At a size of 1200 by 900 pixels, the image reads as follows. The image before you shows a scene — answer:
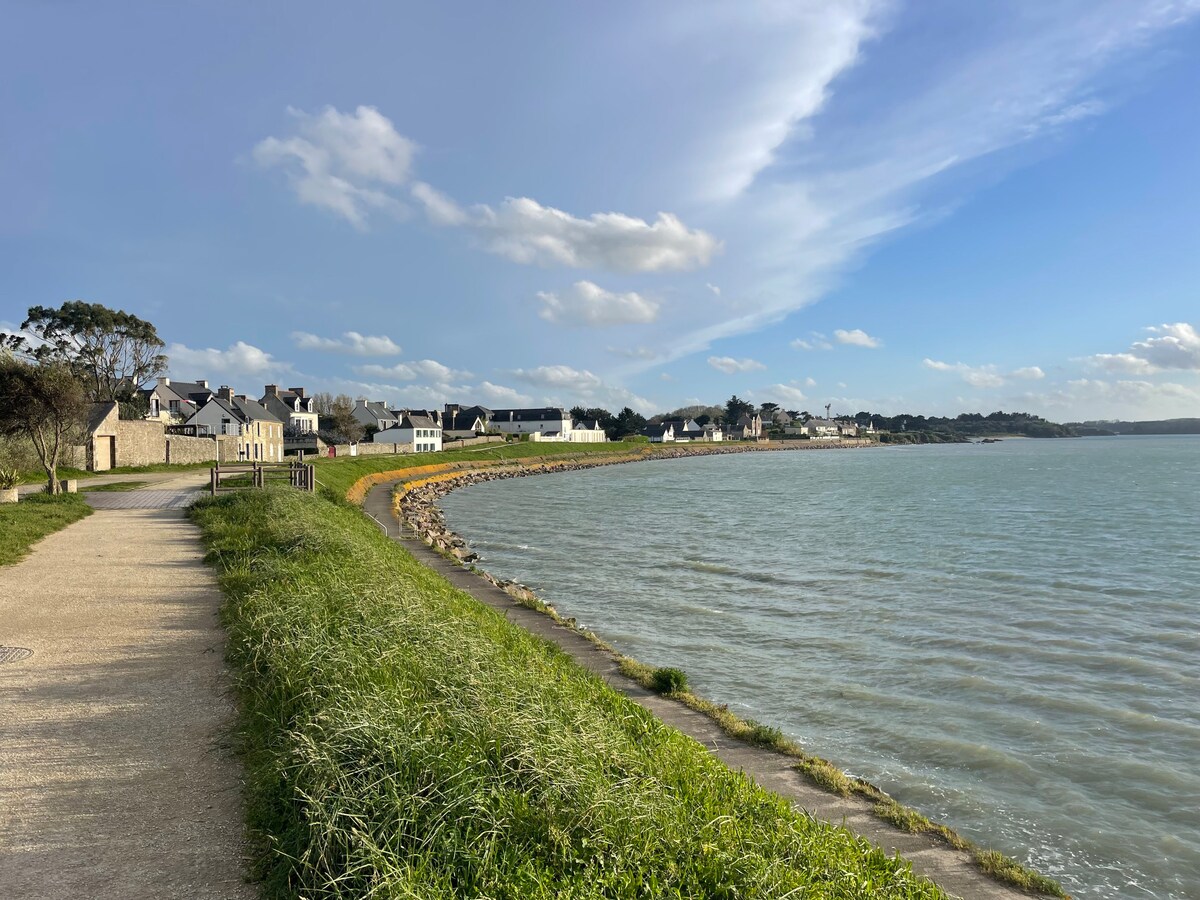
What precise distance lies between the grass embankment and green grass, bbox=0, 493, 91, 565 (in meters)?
11.5

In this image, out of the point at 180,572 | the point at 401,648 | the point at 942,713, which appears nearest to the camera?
the point at 401,648

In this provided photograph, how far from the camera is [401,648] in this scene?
24.5 feet

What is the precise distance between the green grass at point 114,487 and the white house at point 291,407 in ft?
150

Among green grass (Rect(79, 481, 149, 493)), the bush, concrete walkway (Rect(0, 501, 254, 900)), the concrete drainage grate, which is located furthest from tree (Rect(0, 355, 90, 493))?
the bush

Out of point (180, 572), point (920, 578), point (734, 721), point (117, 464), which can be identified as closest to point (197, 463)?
point (117, 464)

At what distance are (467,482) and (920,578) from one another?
47849 mm

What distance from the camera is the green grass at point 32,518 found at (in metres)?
15.8

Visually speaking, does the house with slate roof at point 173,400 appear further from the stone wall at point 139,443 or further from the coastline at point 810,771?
the coastline at point 810,771

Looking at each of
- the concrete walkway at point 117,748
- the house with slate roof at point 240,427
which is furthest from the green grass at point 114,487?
the house with slate roof at point 240,427

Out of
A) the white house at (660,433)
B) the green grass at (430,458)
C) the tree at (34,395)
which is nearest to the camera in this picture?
the tree at (34,395)

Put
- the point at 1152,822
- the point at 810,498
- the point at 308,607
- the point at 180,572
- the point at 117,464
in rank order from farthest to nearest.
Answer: the point at 810,498
the point at 117,464
the point at 180,572
the point at 308,607
the point at 1152,822

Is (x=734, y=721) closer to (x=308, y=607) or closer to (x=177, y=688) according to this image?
(x=308, y=607)

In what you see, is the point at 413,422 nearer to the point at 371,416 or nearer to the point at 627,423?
the point at 371,416

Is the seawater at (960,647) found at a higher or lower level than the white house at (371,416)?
lower
